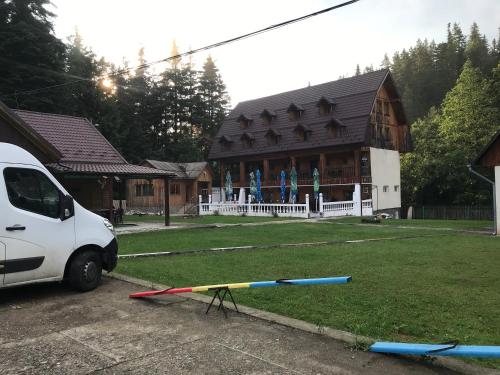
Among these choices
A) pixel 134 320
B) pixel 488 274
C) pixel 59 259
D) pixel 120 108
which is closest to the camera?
pixel 134 320

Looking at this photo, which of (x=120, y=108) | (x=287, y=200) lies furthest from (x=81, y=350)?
(x=120, y=108)

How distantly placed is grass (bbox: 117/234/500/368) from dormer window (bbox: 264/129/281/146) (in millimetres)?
29655

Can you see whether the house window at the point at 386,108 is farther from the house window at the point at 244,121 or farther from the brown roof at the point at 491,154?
the brown roof at the point at 491,154

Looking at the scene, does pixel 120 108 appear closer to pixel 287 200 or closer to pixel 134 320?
pixel 287 200

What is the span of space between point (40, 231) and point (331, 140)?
32622mm

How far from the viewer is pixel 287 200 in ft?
137

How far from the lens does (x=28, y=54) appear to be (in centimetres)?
3947

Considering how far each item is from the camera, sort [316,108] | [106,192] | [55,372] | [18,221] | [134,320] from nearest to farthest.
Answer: [55,372], [134,320], [18,221], [106,192], [316,108]

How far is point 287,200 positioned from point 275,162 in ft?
15.5

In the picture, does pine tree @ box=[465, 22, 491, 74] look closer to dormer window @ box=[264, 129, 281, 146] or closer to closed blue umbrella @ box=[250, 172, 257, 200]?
dormer window @ box=[264, 129, 281, 146]

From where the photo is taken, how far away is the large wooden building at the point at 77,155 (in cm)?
1620

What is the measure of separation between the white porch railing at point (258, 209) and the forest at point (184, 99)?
13342mm

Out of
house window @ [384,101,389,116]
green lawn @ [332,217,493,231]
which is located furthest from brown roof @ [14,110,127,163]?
house window @ [384,101,389,116]

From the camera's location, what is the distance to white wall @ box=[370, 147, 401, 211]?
36844mm
